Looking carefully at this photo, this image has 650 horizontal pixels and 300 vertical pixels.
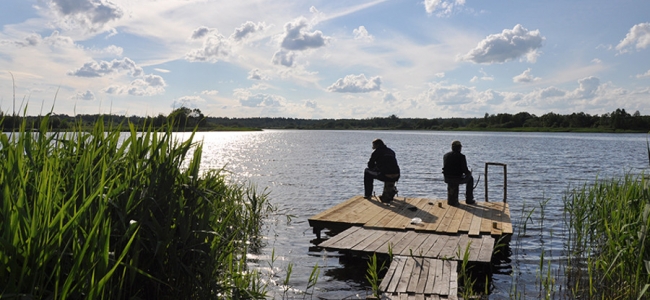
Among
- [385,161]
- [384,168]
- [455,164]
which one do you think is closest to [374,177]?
[384,168]

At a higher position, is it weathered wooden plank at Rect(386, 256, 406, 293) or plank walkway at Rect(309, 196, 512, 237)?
plank walkway at Rect(309, 196, 512, 237)

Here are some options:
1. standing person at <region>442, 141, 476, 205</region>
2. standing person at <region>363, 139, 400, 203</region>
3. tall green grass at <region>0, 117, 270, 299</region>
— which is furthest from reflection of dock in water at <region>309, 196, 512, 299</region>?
tall green grass at <region>0, 117, 270, 299</region>

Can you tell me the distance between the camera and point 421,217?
1117 centimetres

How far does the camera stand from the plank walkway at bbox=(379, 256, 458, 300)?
620 centimetres

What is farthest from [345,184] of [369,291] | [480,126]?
[480,126]

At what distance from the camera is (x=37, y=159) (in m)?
4.31

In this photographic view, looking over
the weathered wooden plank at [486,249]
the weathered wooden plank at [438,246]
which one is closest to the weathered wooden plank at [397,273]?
the weathered wooden plank at [438,246]

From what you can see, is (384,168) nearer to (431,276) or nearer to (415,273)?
(415,273)

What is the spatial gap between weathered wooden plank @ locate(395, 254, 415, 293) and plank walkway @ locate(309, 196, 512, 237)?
2.43m

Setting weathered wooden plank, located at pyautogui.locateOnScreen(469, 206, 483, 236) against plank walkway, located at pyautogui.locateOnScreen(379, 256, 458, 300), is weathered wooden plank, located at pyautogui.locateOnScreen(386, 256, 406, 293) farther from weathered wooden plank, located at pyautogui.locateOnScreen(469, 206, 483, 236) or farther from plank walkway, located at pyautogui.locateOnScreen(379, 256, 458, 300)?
weathered wooden plank, located at pyautogui.locateOnScreen(469, 206, 483, 236)

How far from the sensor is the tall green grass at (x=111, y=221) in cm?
281

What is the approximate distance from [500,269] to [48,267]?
8.51 meters

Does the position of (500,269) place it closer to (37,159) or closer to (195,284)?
(195,284)

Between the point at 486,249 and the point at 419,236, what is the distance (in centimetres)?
140
